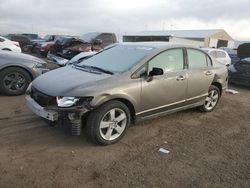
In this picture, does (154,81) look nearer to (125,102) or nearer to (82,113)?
(125,102)

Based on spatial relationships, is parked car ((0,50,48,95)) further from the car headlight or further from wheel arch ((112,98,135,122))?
wheel arch ((112,98,135,122))

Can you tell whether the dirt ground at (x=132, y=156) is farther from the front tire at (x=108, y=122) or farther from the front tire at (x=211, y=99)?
the front tire at (x=211, y=99)

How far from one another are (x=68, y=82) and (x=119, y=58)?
120 cm

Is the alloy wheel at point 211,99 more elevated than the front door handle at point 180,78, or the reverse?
the front door handle at point 180,78

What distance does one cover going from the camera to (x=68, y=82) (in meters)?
4.05

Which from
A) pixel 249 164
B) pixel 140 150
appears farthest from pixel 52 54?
pixel 249 164

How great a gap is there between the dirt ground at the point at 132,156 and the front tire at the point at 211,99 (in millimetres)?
706

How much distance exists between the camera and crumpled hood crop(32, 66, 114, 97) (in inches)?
151

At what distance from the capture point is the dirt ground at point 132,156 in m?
3.26

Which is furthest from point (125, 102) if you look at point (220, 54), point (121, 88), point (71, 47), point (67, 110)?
point (220, 54)

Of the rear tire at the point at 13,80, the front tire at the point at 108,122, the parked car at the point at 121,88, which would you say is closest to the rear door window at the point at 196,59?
the parked car at the point at 121,88

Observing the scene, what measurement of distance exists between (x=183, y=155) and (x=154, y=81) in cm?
132

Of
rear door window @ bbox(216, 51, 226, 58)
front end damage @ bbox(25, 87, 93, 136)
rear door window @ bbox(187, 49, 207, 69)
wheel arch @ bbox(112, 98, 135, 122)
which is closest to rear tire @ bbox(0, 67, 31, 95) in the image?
front end damage @ bbox(25, 87, 93, 136)

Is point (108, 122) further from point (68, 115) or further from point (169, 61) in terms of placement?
point (169, 61)
